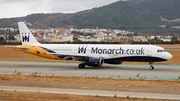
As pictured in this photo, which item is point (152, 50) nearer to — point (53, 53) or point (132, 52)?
point (132, 52)

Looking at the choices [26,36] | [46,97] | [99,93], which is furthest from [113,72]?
[46,97]

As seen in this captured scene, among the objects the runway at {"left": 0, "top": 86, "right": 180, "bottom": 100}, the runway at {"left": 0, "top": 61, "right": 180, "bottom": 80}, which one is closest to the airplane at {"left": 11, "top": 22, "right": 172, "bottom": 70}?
the runway at {"left": 0, "top": 61, "right": 180, "bottom": 80}

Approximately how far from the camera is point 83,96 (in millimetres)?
21312

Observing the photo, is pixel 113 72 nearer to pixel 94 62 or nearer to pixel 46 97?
pixel 94 62

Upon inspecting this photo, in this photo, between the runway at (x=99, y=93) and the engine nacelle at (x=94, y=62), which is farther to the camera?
the engine nacelle at (x=94, y=62)

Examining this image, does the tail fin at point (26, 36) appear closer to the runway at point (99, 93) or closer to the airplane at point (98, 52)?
the airplane at point (98, 52)

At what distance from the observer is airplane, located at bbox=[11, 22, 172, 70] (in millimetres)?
41688

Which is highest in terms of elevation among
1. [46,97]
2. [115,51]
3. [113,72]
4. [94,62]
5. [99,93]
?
[115,51]

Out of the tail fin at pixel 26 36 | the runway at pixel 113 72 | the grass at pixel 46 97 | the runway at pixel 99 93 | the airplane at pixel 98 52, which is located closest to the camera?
the grass at pixel 46 97

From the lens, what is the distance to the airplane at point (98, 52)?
137ft

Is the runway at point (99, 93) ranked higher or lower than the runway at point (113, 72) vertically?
higher

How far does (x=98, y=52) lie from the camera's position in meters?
44.8

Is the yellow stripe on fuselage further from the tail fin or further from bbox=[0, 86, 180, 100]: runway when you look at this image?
bbox=[0, 86, 180, 100]: runway

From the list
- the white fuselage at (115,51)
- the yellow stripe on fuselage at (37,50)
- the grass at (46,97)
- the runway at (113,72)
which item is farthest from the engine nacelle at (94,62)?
the grass at (46,97)
